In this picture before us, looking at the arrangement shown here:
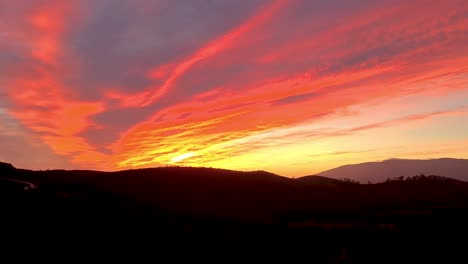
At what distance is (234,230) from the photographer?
26.2 metres

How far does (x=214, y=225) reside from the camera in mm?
28750

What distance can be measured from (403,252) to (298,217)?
50.7 ft

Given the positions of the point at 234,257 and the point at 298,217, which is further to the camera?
the point at 298,217

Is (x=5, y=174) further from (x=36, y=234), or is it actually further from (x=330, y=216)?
(x=330, y=216)

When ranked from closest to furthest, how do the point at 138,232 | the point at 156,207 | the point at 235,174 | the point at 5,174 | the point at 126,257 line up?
the point at 126,257
the point at 138,232
the point at 156,207
the point at 5,174
the point at 235,174

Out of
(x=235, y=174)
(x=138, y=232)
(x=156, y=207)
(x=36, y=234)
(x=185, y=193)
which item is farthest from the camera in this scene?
(x=235, y=174)

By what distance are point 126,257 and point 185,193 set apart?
26185 millimetres

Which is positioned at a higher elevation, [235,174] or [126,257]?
[235,174]

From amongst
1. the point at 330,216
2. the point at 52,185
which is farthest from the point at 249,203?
the point at 52,185

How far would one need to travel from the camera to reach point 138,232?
24844 mm

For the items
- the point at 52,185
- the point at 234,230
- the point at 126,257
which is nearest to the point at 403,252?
the point at 234,230

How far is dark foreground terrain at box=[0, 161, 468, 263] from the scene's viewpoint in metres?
20.6

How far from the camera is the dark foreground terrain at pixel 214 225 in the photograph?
67.5ft

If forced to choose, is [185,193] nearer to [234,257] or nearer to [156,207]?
[156,207]
